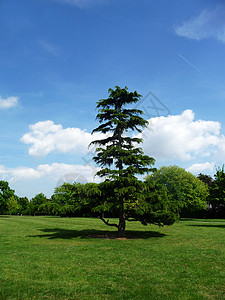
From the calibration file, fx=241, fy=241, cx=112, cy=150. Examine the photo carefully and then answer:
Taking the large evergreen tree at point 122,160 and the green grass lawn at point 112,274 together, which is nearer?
the green grass lawn at point 112,274

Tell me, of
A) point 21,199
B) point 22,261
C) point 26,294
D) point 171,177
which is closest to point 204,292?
point 26,294

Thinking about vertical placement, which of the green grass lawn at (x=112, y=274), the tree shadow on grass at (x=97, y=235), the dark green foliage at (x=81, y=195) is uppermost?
the dark green foliage at (x=81, y=195)

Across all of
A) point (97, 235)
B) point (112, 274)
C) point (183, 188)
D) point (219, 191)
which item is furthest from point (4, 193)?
point (112, 274)

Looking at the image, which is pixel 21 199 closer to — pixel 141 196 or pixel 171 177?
pixel 171 177

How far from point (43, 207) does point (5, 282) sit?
37.4 feet

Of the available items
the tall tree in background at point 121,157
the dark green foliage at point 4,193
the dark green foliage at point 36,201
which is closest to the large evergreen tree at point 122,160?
the tall tree in background at point 121,157

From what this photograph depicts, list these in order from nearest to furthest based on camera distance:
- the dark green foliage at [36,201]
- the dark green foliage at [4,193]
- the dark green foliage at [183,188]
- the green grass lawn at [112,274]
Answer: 1. the green grass lawn at [112,274]
2. the dark green foliage at [183,188]
3. the dark green foliage at [4,193]
4. the dark green foliage at [36,201]

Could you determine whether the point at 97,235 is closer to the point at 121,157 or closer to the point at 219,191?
the point at 121,157

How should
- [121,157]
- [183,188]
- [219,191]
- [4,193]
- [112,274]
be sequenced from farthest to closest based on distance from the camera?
[4,193] < [183,188] < [219,191] < [121,157] < [112,274]

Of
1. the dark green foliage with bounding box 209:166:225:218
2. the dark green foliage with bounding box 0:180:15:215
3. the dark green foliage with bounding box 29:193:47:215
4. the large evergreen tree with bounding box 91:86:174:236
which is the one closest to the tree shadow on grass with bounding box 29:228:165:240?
the large evergreen tree with bounding box 91:86:174:236

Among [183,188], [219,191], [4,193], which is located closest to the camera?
[219,191]

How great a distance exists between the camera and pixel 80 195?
65.4 ft

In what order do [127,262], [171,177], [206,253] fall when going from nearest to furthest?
[127,262] → [206,253] → [171,177]

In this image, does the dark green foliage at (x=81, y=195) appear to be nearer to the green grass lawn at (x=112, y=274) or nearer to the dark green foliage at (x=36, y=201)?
the green grass lawn at (x=112, y=274)
